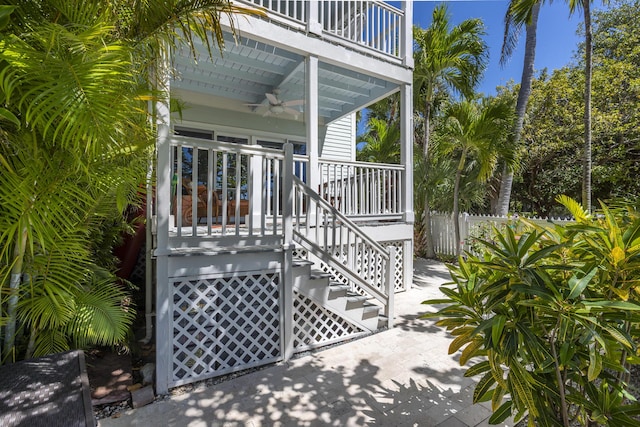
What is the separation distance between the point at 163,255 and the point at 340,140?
22.1 feet

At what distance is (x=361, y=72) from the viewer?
220 inches

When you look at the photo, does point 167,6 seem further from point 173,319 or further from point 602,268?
point 602,268

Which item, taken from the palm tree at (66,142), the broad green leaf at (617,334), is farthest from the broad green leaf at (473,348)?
the palm tree at (66,142)

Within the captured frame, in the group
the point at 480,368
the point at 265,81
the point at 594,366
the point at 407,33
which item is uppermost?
the point at 407,33

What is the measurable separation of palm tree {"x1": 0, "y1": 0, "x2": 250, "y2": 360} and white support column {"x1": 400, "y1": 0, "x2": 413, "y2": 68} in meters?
4.64

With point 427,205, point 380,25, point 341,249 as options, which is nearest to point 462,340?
point 341,249

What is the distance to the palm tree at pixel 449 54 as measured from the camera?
7.14 m

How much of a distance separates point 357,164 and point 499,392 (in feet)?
14.1

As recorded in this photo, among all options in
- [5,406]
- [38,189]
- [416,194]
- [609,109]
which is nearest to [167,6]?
[38,189]

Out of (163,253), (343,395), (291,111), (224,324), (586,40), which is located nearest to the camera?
(343,395)

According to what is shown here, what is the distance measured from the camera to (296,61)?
5.36 metres

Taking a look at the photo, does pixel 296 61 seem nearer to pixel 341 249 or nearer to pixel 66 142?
pixel 341 249

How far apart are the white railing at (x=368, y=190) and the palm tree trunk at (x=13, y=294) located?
393 centimetres

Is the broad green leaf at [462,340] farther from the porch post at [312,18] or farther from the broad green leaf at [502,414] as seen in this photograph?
the porch post at [312,18]
